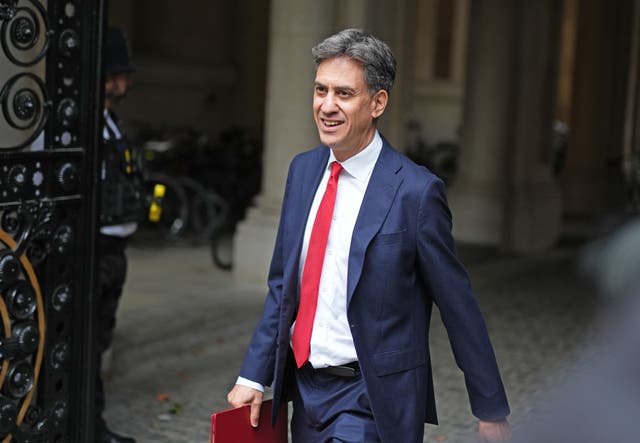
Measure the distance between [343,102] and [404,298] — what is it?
0.62 m

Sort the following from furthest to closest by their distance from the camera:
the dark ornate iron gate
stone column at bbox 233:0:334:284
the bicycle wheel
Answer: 1. the bicycle wheel
2. stone column at bbox 233:0:334:284
3. the dark ornate iron gate

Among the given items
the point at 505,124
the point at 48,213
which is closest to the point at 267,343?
the point at 48,213

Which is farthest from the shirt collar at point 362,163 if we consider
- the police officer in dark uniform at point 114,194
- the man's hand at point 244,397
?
the police officer in dark uniform at point 114,194

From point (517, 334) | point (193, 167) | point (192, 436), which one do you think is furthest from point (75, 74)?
point (193, 167)

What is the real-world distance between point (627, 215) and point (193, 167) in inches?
256

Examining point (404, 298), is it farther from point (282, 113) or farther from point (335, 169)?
point (282, 113)

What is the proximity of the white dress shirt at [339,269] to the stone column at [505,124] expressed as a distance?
10.4 m

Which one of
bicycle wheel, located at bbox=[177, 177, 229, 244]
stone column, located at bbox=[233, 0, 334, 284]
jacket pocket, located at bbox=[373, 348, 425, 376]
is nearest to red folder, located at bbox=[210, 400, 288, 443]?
jacket pocket, located at bbox=[373, 348, 425, 376]

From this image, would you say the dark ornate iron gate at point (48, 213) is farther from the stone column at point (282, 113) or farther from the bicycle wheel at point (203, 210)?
the bicycle wheel at point (203, 210)

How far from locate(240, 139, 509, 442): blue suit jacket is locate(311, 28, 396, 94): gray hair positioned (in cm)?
26

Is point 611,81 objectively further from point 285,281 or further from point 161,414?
point 285,281

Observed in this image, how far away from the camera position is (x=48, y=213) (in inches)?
178

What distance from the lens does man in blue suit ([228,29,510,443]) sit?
3283mm

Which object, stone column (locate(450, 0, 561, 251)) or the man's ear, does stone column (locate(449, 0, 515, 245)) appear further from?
the man's ear
